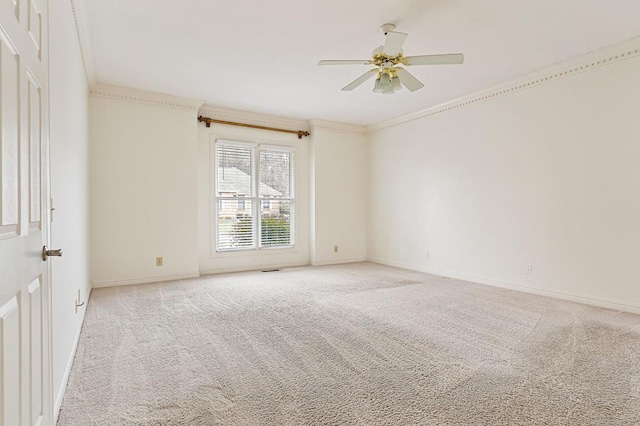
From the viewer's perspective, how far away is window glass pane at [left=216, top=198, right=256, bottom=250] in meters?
5.49

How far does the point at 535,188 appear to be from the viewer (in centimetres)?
411

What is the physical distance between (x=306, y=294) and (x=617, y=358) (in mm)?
2816

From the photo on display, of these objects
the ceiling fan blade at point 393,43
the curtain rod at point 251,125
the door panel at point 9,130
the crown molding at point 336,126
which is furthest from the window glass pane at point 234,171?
the door panel at point 9,130

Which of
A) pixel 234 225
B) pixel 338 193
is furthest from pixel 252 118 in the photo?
pixel 338 193

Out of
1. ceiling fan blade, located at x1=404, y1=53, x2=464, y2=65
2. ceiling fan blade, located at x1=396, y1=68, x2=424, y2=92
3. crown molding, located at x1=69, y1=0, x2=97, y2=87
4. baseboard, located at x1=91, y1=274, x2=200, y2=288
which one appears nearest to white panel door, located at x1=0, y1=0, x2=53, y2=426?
crown molding, located at x1=69, y1=0, x2=97, y2=87

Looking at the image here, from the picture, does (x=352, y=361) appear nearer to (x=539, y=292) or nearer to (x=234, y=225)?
(x=539, y=292)

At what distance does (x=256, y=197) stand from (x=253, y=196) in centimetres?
5

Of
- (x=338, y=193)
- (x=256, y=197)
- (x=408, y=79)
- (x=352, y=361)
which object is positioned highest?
(x=408, y=79)

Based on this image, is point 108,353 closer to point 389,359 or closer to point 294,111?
point 389,359

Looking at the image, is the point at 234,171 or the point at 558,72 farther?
the point at 234,171

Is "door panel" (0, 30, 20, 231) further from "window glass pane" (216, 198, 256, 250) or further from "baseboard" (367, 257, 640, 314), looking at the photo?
"baseboard" (367, 257, 640, 314)

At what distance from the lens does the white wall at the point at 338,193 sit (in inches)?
245

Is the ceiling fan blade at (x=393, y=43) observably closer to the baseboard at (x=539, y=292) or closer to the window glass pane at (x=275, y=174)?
the baseboard at (x=539, y=292)

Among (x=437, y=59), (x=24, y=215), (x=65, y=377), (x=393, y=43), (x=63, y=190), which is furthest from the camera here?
(x=437, y=59)
